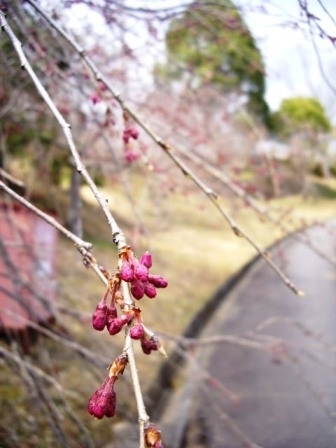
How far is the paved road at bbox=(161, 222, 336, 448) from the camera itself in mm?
3879

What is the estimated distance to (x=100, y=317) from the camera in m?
0.80

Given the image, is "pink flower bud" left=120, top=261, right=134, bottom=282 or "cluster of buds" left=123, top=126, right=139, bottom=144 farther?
"cluster of buds" left=123, top=126, right=139, bottom=144

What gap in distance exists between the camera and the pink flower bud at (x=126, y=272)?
76cm

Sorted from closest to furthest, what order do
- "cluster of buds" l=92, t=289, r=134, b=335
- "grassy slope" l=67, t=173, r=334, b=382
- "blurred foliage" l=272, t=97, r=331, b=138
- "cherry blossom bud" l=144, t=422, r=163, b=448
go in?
"cherry blossom bud" l=144, t=422, r=163, b=448, "cluster of buds" l=92, t=289, r=134, b=335, "grassy slope" l=67, t=173, r=334, b=382, "blurred foliage" l=272, t=97, r=331, b=138

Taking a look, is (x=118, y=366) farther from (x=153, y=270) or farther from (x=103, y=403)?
(x=153, y=270)

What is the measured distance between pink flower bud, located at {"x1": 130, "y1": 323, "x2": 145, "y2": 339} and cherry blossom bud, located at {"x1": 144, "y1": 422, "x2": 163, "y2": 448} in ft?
0.41

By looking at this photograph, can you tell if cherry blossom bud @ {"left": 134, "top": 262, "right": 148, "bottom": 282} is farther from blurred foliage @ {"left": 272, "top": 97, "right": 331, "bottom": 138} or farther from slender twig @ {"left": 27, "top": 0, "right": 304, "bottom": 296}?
blurred foliage @ {"left": 272, "top": 97, "right": 331, "bottom": 138}

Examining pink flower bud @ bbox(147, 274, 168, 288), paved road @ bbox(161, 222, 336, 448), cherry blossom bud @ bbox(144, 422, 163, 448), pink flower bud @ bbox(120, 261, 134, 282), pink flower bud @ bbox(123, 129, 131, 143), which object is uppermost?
paved road @ bbox(161, 222, 336, 448)

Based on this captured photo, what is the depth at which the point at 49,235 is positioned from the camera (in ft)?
18.8

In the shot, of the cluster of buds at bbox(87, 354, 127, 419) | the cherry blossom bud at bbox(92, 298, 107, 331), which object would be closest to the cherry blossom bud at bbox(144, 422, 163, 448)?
the cluster of buds at bbox(87, 354, 127, 419)

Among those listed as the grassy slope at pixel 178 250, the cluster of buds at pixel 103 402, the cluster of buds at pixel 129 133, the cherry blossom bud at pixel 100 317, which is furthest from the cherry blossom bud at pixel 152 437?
the grassy slope at pixel 178 250

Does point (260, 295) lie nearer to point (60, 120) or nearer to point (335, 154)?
point (60, 120)

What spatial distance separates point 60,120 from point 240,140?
16.1 meters

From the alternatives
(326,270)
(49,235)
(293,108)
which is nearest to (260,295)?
(326,270)
